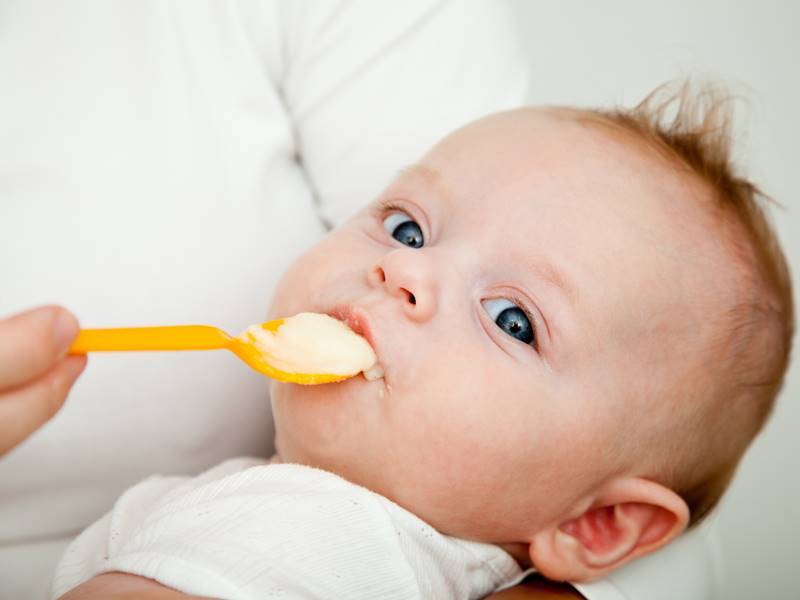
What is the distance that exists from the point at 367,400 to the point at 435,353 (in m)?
0.08

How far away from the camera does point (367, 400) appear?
751mm

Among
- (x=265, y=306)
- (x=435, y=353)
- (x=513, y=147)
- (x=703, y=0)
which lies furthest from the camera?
(x=703, y=0)

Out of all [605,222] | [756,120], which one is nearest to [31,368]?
[605,222]

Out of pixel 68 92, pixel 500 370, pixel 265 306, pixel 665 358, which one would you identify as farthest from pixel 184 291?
pixel 665 358

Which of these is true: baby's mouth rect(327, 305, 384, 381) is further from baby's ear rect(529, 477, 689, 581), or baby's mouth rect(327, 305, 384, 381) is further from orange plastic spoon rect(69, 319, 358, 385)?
baby's ear rect(529, 477, 689, 581)

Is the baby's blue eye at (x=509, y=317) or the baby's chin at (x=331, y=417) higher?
the baby's blue eye at (x=509, y=317)

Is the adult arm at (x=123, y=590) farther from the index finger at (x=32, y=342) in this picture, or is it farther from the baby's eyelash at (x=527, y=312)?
the baby's eyelash at (x=527, y=312)

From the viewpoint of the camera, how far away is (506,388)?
30.1 inches

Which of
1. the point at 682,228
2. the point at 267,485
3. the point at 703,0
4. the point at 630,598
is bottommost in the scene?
the point at 630,598

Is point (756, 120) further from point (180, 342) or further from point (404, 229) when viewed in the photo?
point (180, 342)

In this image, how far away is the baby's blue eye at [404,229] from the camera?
0.88 m

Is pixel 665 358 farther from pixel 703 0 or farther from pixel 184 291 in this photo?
pixel 703 0

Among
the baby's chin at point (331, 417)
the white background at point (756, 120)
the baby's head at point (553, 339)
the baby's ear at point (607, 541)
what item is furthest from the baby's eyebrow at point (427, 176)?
the white background at point (756, 120)

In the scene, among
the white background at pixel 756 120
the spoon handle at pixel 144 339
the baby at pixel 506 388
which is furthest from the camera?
the white background at pixel 756 120
